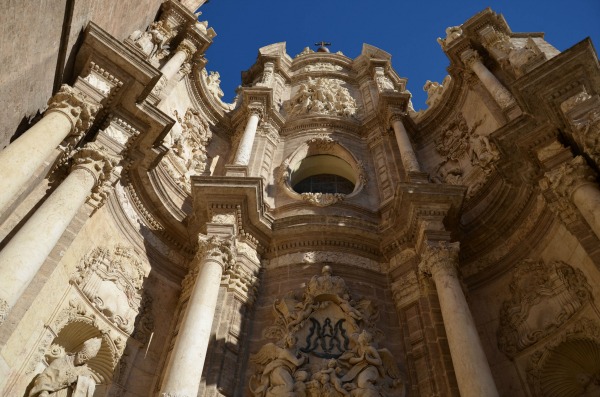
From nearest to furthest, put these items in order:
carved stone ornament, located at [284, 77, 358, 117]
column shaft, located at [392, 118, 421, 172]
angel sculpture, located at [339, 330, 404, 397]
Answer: angel sculpture, located at [339, 330, 404, 397] → column shaft, located at [392, 118, 421, 172] → carved stone ornament, located at [284, 77, 358, 117]

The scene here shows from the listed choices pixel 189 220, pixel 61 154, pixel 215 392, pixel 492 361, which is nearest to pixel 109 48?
pixel 61 154

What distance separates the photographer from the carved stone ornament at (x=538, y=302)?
930 centimetres

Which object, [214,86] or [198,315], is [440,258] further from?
[214,86]

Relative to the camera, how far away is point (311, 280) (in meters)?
10.8

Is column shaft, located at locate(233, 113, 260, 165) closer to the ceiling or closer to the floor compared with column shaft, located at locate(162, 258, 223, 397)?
closer to the ceiling

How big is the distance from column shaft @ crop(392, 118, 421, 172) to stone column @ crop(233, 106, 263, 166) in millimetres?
4305

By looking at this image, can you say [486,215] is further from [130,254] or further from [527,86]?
[130,254]

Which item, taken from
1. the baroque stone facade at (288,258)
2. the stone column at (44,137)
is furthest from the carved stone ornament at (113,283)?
the stone column at (44,137)

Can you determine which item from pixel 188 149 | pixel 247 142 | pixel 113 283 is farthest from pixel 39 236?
pixel 247 142

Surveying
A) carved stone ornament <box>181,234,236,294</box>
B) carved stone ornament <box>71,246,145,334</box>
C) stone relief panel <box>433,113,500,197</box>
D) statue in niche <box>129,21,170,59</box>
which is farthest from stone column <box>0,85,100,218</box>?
stone relief panel <box>433,113,500,197</box>

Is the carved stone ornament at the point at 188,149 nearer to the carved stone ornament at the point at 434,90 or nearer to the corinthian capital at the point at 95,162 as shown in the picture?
the corinthian capital at the point at 95,162

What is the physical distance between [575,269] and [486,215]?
2.41 m

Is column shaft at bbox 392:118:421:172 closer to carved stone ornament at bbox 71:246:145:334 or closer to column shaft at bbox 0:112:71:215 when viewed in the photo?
carved stone ornament at bbox 71:246:145:334

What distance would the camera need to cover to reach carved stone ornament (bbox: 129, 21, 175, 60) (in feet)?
42.0
